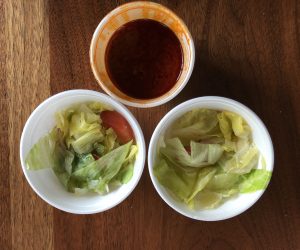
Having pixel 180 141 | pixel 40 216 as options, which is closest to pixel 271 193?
pixel 180 141

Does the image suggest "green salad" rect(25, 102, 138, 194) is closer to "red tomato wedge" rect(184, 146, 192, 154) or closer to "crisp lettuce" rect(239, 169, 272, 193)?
"red tomato wedge" rect(184, 146, 192, 154)

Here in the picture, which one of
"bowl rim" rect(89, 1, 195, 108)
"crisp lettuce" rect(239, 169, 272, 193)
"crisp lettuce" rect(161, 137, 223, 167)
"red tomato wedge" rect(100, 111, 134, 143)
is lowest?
"crisp lettuce" rect(239, 169, 272, 193)

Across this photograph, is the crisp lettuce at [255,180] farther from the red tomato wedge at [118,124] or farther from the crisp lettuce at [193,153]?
the red tomato wedge at [118,124]

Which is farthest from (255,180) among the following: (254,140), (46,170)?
(46,170)

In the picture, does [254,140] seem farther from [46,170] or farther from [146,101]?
[46,170]

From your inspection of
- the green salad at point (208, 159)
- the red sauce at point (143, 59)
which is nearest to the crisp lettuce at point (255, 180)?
the green salad at point (208, 159)

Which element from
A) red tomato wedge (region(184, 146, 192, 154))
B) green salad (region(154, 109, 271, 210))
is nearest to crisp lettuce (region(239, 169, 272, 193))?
green salad (region(154, 109, 271, 210))
